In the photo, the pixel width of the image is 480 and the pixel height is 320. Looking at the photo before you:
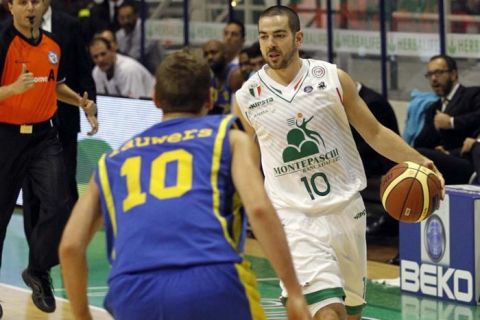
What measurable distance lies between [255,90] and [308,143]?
1.51 ft

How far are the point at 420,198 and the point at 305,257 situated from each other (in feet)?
3.21

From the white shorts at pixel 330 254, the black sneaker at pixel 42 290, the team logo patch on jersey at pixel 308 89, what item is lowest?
the black sneaker at pixel 42 290

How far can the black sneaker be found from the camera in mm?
9195

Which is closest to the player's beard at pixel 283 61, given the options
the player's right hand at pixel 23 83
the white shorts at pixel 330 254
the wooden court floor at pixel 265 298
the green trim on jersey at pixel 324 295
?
the white shorts at pixel 330 254

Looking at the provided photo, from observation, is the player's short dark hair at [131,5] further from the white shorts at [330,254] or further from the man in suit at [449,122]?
the white shorts at [330,254]

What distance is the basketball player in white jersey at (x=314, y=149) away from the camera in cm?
704

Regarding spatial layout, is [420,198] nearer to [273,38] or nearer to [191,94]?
[273,38]

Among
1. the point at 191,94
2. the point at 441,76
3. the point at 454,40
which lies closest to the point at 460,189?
the point at 441,76

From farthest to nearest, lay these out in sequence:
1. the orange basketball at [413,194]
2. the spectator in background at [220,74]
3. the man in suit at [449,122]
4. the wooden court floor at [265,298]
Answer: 1. the spectator in background at [220,74]
2. the man in suit at [449,122]
3. the wooden court floor at [265,298]
4. the orange basketball at [413,194]

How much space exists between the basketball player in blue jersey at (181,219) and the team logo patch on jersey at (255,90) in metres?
2.47

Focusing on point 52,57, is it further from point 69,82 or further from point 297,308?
point 297,308

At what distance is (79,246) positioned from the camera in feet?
15.4

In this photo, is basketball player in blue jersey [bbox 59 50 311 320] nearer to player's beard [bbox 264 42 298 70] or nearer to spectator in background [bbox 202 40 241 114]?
player's beard [bbox 264 42 298 70]

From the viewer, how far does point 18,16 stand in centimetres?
902
